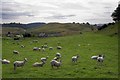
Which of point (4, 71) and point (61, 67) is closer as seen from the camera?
point (4, 71)

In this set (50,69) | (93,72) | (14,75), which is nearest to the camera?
(14,75)

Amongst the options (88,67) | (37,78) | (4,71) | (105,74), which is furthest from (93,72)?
(4,71)

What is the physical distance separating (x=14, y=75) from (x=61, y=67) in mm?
6234

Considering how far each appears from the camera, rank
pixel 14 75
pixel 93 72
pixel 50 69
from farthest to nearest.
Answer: pixel 50 69 → pixel 93 72 → pixel 14 75

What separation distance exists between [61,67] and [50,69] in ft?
5.89

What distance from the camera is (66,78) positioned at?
2270 centimetres

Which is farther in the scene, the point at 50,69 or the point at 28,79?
the point at 50,69

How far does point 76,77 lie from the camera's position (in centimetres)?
2316

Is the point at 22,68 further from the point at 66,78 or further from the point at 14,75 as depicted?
the point at 66,78

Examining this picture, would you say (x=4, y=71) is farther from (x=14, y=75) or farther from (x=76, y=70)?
(x=76, y=70)

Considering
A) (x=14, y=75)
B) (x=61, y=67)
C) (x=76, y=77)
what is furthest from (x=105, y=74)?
(x=14, y=75)

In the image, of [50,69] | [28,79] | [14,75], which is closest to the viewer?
[28,79]

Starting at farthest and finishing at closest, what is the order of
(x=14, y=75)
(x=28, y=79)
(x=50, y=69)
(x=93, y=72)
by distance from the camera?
(x=50, y=69) < (x=93, y=72) < (x=14, y=75) < (x=28, y=79)

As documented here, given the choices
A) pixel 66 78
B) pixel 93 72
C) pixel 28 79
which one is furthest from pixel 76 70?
pixel 28 79
